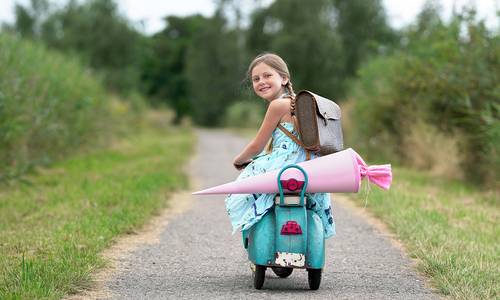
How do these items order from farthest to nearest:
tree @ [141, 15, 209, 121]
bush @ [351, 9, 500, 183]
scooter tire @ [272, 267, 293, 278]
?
tree @ [141, 15, 209, 121] → bush @ [351, 9, 500, 183] → scooter tire @ [272, 267, 293, 278]

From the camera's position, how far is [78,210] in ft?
33.4

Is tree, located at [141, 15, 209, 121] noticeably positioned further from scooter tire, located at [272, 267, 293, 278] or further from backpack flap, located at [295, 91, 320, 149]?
backpack flap, located at [295, 91, 320, 149]

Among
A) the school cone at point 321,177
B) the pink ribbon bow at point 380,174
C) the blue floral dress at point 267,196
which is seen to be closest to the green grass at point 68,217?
the blue floral dress at point 267,196

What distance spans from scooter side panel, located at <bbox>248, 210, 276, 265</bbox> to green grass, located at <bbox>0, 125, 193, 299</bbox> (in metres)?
1.19

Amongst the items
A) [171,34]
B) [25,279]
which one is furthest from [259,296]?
[171,34]

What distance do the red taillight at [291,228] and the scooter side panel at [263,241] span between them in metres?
0.12

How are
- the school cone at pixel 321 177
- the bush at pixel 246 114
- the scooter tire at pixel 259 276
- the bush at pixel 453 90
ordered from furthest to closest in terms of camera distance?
the bush at pixel 246 114
the bush at pixel 453 90
the scooter tire at pixel 259 276
the school cone at pixel 321 177

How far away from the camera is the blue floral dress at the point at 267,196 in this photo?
6.15m

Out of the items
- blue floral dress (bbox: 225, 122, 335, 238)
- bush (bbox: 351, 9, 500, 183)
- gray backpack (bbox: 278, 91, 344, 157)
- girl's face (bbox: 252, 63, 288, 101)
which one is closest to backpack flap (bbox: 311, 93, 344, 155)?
gray backpack (bbox: 278, 91, 344, 157)

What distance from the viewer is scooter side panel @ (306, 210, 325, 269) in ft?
19.5

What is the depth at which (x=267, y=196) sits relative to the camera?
616 centimetres

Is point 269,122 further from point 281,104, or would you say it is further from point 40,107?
point 40,107

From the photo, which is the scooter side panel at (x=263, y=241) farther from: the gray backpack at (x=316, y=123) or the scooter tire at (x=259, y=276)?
the gray backpack at (x=316, y=123)

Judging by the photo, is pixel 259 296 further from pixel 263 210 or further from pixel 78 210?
pixel 78 210
